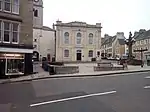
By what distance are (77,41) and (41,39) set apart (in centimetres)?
1025

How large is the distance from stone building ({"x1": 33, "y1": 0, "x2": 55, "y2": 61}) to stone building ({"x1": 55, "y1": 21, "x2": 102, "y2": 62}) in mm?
4299

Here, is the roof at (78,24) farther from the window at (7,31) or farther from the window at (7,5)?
the window at (7,31)

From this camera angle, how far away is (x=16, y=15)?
27312mm

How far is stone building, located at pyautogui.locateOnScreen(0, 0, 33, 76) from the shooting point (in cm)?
2550

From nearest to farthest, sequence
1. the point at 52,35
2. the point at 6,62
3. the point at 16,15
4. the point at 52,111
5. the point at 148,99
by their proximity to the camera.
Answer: the point at 52,111
the point at 148,99
the point at 6,62
the point at 16,15
the point at 52,35

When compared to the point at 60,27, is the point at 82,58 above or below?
below

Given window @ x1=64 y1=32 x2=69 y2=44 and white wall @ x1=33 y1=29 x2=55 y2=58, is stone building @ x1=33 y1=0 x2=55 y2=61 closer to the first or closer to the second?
white wall @ x1=33 y1=29 x2=55 y2=58

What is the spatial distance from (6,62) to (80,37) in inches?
1746

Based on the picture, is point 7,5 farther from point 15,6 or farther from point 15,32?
point 15,32

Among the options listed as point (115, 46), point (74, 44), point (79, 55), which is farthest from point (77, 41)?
point (115, 46)

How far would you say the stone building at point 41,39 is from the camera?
192 feet

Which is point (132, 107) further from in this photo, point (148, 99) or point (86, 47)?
point (86, 47)

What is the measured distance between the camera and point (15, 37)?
88.7 feet

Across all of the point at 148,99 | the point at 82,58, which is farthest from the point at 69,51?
the point at 148,99
